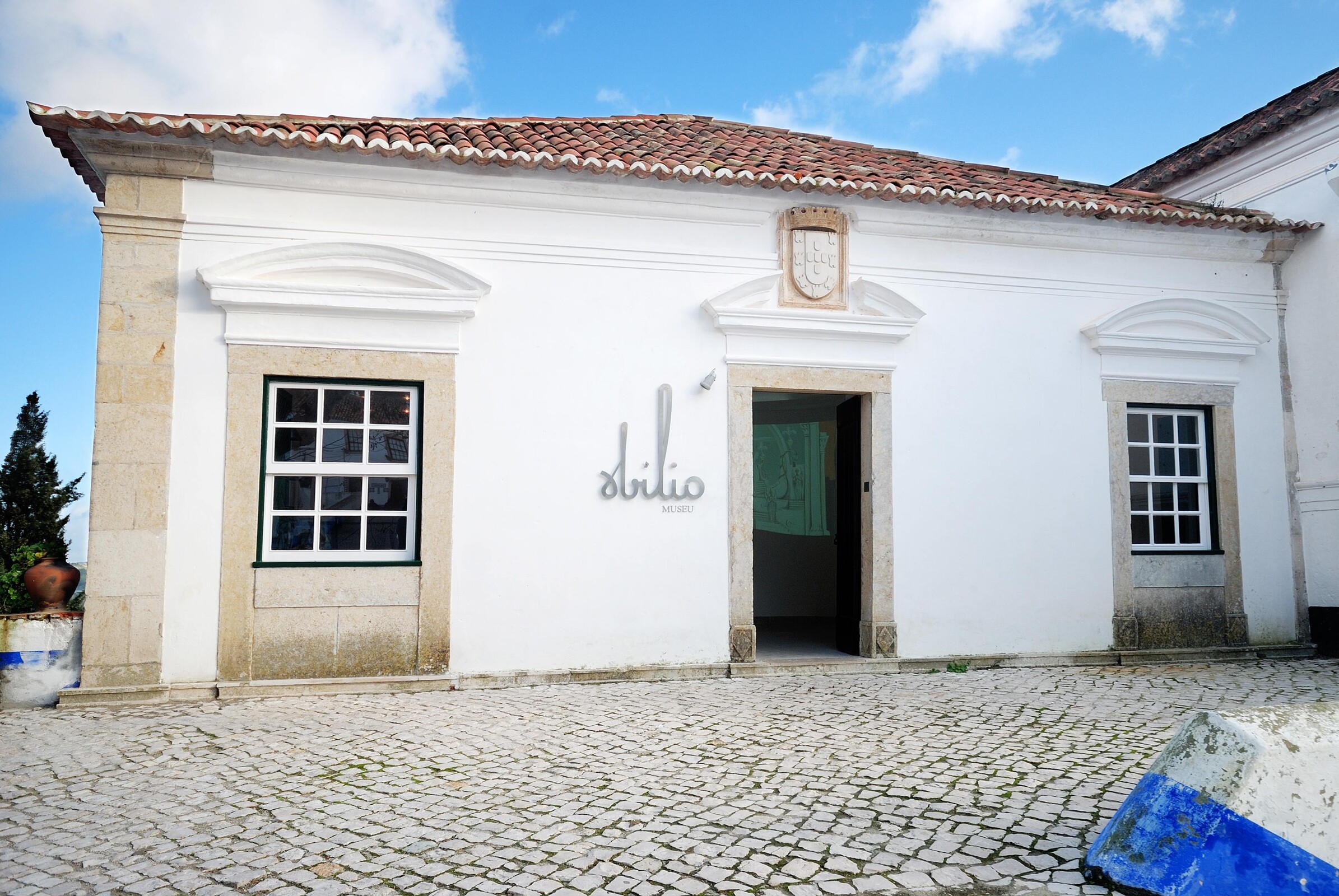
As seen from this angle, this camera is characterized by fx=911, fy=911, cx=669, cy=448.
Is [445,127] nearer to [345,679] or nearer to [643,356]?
[643,356]

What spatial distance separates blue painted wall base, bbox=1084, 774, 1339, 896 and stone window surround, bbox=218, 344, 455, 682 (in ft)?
15.5

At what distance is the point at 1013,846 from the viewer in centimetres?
324

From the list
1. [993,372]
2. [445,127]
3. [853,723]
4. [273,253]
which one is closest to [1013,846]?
[853,723]

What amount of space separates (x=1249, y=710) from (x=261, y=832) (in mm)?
3461

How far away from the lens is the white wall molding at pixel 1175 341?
26.2 feet

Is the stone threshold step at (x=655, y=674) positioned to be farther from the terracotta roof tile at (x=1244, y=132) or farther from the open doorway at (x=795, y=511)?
the terracotta roof tile at (x=1244, y=132)

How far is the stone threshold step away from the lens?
19.7 feet

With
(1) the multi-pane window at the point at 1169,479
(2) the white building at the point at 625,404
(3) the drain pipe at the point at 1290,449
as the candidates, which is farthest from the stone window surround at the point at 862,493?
(3) the drain pipe at the point at 1290,449

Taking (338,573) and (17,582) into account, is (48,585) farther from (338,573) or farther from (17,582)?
(338,573)

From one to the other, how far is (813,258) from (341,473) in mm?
3983

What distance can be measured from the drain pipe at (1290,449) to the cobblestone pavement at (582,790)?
7.59 feet

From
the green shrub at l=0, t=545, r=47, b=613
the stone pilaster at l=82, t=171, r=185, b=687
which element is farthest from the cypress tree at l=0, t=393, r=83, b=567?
the stone pilaster at l=82, t=171, r=185, b=687

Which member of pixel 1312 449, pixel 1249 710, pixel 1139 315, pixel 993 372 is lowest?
pixel 1249 710

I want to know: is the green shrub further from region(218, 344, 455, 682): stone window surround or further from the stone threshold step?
region(218, 344, 455, 682): stone window surround
